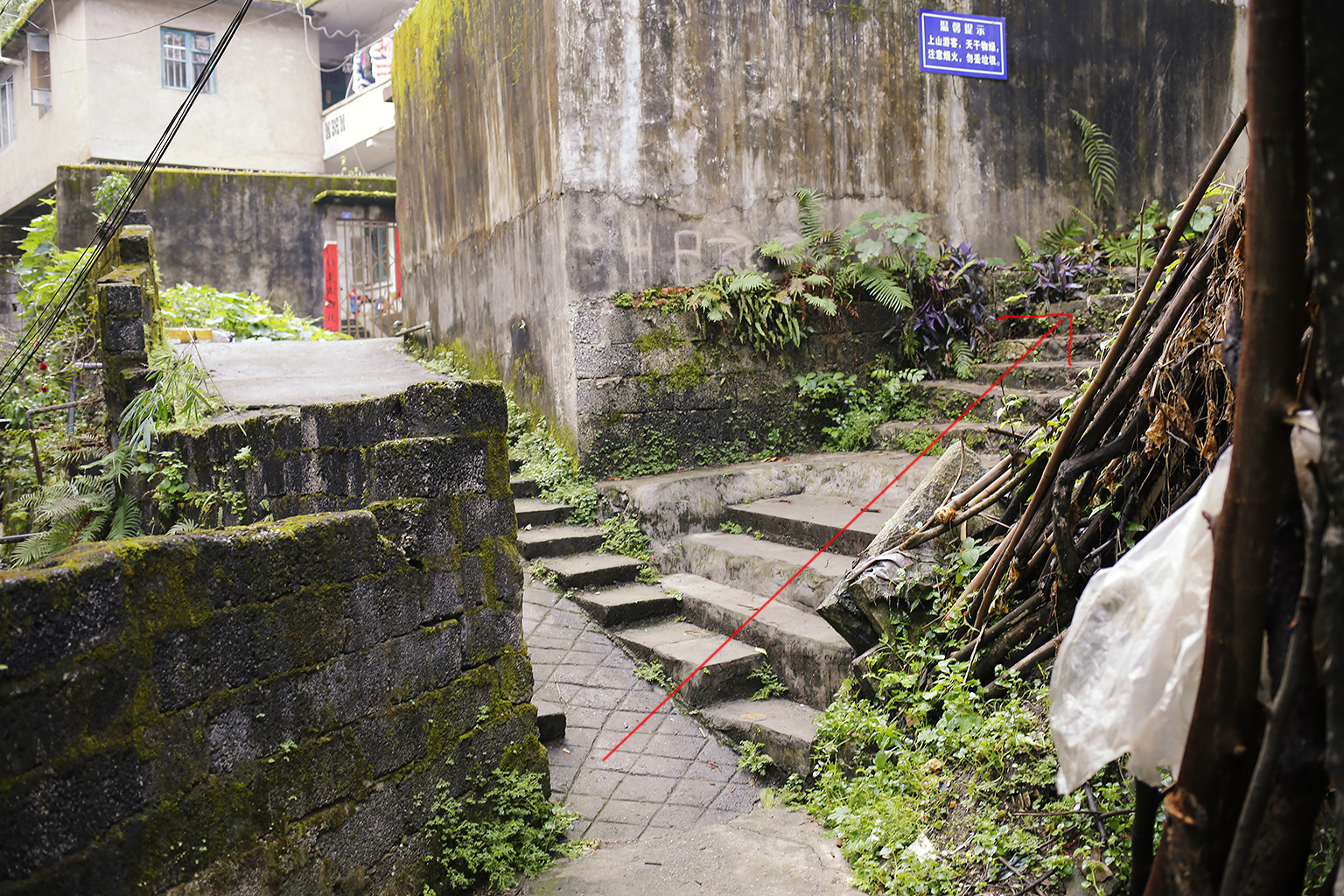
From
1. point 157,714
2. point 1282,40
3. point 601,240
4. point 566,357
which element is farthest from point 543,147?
point 1282,40

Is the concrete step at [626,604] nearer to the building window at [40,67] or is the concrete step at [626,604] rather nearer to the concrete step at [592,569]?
the concrete step at [592,569]

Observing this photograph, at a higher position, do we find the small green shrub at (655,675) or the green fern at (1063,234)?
the green fern at (1063,234)

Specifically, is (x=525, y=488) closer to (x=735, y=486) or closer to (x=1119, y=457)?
(x=735, y=486)

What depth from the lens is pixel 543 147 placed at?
7.18 m

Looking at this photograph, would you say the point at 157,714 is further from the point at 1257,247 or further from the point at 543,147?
the point at 543,147

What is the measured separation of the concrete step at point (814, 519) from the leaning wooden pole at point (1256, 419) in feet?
12.0

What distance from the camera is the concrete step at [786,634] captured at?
477 cm

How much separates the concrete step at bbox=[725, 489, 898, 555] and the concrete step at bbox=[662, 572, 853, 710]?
54 cm

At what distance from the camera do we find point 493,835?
12.0ft

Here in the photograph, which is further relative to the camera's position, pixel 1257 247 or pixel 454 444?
pixel 454 444

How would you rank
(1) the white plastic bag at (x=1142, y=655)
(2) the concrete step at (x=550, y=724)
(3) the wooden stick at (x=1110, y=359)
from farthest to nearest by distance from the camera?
(2) the concrete step at (x=550, y=724), (3) the wooden stick at (x=1110, y=359), (1) the white plastic bag at (x=1142, y=655)

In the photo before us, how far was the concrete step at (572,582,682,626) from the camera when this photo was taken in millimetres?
5887

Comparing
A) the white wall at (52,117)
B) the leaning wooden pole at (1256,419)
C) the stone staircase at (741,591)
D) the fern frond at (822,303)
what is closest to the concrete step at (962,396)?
the stone staircase at (741,591)

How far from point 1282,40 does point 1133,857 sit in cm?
181
